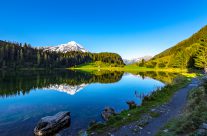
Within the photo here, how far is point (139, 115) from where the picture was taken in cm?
2372

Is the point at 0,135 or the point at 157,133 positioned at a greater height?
the point at 157,133

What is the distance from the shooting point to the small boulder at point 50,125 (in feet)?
70.8

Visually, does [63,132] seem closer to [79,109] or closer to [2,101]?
[79,109]

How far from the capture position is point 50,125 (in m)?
22.2

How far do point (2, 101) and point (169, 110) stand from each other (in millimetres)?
33671

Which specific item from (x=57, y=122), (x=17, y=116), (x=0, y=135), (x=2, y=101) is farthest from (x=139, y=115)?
(x=2, y=101)

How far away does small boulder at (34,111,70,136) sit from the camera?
21.6 m

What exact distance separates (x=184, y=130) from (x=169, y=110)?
33.5 feet

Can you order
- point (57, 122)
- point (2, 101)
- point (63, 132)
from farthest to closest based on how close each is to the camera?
1. point (2, 101)
2. point (57, 122)
3. point (63, 132)

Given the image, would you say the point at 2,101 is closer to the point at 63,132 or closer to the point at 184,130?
the point at 63,132

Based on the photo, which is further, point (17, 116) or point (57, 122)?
point (17, 116)

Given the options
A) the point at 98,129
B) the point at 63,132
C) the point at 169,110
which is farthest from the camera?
the point at 169,110

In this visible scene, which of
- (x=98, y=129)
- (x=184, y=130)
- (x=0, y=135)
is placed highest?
(x=184, y=130)

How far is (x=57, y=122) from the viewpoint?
23.3 metres
